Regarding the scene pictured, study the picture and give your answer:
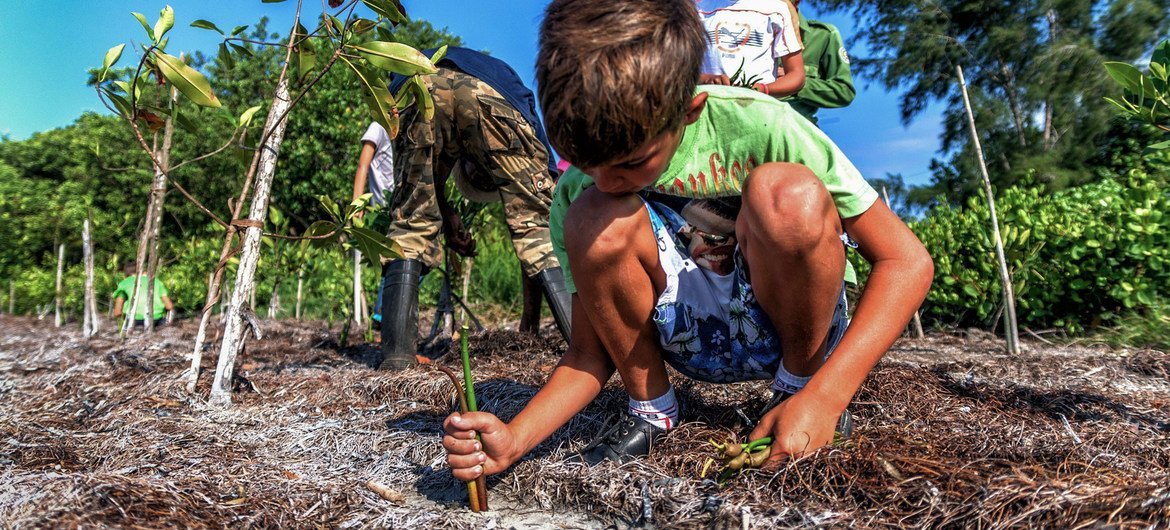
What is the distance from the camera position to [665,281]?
57.8 inches

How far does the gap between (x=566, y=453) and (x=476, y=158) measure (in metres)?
1.71

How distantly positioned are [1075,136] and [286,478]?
1268 cm

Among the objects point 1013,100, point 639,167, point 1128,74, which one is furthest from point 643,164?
point 1013,100

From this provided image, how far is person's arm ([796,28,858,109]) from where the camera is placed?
2861 millimetres

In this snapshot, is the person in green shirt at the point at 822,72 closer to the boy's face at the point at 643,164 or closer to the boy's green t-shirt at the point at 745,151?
the boy's green t-shirt at the point at 745,151

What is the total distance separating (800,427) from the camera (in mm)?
1200

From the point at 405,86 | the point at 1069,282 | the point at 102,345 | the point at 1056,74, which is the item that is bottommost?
the point at 102,345

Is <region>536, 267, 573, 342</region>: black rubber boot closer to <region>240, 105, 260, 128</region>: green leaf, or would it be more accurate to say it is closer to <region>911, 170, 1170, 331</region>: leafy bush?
<region>240, 105, 260, 128</region>: green leaf

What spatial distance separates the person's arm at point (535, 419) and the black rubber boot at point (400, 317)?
1.26 metres

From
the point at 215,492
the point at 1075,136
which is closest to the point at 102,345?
the point at 215,492

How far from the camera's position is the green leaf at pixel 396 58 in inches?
67.6

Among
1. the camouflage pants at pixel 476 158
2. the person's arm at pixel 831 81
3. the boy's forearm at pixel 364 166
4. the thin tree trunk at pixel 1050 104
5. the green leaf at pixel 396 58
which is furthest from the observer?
the thin tree trunk at pixel 1050 104

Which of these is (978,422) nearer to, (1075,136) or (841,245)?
(841,245)

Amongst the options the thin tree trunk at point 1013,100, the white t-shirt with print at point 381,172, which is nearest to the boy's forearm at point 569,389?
the white t-shirt with print at point 381,172
